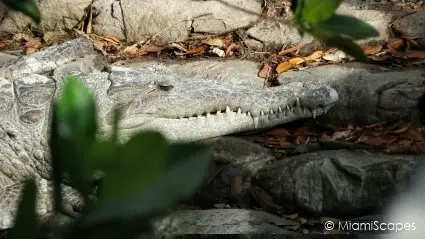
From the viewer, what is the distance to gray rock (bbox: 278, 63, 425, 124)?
394 centimetres

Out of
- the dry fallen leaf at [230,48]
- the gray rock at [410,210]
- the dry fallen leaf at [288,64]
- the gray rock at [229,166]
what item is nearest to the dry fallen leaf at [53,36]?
the dry fallen leaf at [230,48]

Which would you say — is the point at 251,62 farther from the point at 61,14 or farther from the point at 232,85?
the point at 61,14

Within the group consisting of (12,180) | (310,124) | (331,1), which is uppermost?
(331,1)

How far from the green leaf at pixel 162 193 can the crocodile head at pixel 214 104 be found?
10.8 feet

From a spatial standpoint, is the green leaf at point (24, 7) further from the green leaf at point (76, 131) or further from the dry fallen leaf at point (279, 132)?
the dry fallen leaf at point (279, 132)

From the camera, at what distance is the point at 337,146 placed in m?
3.51

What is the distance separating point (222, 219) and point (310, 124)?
57.7 inches

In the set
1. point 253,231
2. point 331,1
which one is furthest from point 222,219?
point 331,1

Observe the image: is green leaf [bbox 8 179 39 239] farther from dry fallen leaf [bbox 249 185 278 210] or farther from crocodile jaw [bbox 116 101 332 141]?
crocodile jaw [bbox 116 101 332 141]

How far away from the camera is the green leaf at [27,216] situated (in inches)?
23.1

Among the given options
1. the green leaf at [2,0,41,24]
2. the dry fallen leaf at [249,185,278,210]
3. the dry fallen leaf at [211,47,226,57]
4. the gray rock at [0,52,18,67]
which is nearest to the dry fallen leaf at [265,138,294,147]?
the dry fallen leaf at [249,185,278,210]

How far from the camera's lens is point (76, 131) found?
26.2 inches

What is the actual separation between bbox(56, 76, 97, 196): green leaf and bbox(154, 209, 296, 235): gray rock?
2.00 metres

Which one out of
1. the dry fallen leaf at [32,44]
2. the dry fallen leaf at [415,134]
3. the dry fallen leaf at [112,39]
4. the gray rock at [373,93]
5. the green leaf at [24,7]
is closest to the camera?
the green leaf at [24,7]
